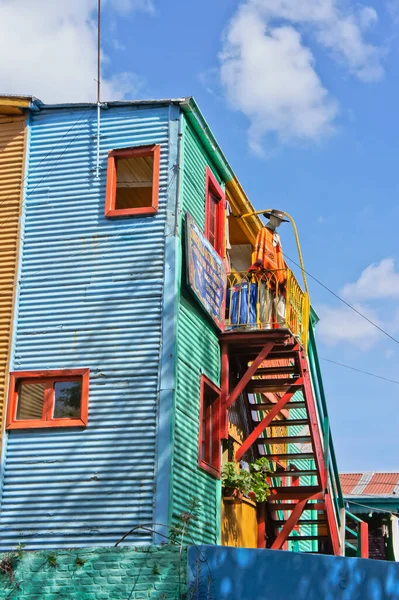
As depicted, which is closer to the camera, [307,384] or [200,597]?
[200,597]

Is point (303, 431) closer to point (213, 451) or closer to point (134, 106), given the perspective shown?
point (213, 451)

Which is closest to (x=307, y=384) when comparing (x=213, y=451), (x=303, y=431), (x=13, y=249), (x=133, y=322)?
(x=213, y=451)

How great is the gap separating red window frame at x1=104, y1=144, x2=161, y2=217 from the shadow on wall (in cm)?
540

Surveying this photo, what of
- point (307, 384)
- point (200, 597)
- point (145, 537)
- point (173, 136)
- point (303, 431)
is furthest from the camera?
point (303, 431)

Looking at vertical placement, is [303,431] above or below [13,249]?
below

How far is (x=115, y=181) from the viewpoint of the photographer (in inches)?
582

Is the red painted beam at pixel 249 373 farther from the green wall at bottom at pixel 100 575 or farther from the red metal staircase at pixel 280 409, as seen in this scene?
the green wall at bottom at pixel 100 575

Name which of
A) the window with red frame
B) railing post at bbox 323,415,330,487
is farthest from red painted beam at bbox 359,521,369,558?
the window with red frame

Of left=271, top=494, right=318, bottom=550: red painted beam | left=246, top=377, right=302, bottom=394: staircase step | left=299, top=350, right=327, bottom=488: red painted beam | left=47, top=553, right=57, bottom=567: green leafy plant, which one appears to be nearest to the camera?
left=47, top=553, right=57, bottom=567: green leafy plant

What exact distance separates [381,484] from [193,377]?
17.7 m

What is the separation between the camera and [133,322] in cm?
1380

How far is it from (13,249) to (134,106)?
3096 mm

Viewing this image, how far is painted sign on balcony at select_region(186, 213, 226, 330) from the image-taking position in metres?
14.4

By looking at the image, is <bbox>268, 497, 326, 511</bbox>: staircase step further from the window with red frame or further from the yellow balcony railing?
the yellow balcony railing
